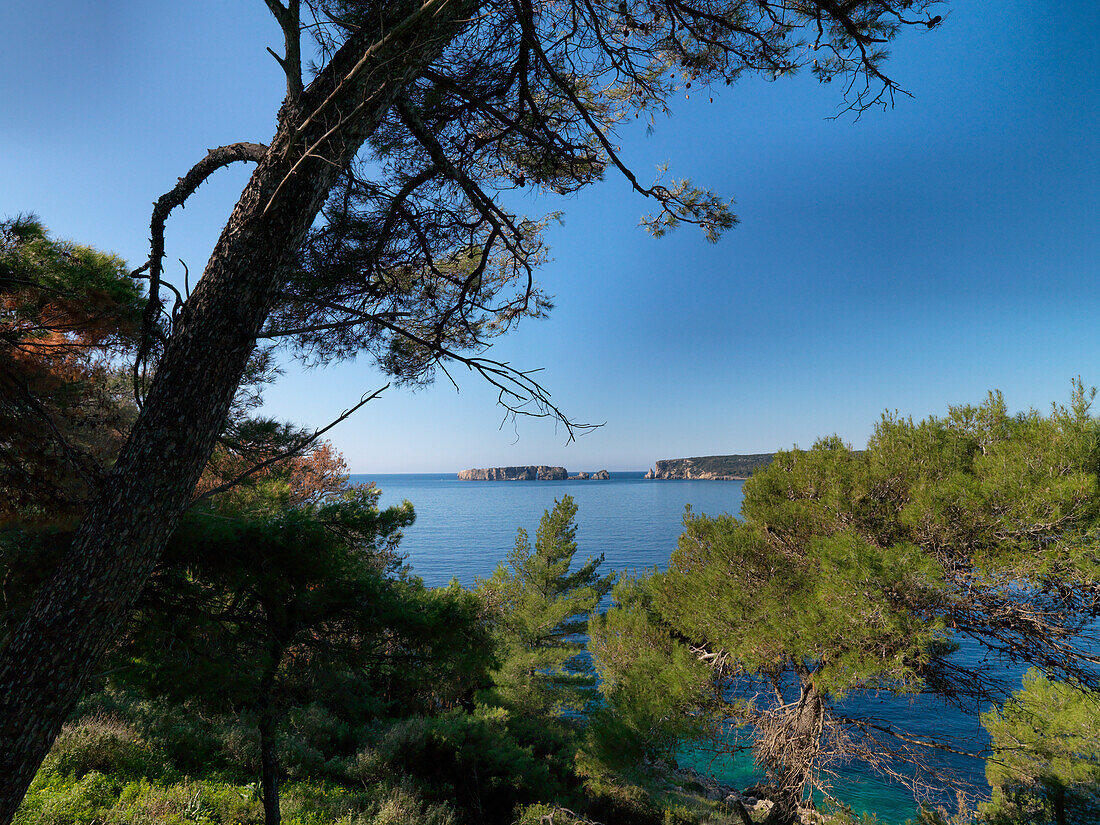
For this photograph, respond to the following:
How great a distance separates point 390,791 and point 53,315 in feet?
24.2

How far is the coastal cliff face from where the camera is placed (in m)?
169

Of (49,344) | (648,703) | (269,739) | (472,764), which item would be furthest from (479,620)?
(49,344)

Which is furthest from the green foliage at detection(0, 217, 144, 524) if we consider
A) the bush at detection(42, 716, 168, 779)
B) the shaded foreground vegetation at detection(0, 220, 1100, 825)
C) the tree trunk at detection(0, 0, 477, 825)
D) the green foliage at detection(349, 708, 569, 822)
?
the green foliage at detection(349, 708, 569, 822)

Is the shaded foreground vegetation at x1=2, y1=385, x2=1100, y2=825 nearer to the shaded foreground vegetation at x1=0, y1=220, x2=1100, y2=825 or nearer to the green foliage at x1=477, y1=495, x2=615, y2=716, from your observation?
the shaded foreground vegetation at x1=0, y1=220, x2=1100, y2=825

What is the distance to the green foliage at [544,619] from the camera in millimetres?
12656

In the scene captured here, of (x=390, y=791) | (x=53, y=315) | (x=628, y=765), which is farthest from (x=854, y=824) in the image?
(x=53, y=315)

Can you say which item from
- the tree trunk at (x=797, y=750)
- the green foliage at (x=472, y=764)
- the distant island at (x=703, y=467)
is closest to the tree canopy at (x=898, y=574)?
the tree trunk at (x=797, y=750)

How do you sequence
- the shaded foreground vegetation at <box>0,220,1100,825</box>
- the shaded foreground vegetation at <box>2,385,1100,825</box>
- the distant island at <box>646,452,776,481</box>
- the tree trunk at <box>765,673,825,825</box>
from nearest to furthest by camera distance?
the shaded foreground vegetation at <box>0,220,1100,825</box> → the shaded foreground vegetation at <box>2,385,1100,825</box> → the tree trunk at <box>765,673,825,825</box> → the distant island at <box>646,452,776,481</box>

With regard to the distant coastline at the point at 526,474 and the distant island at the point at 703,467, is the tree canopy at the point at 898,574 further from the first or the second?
the distant coastline at the point at 526,474

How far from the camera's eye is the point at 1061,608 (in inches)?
216

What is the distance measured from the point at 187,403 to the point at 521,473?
7117 inches

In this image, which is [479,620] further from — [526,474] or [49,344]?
[526,474]

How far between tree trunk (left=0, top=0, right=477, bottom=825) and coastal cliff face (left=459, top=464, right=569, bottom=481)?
16296 cm

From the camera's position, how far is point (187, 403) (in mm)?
1491
